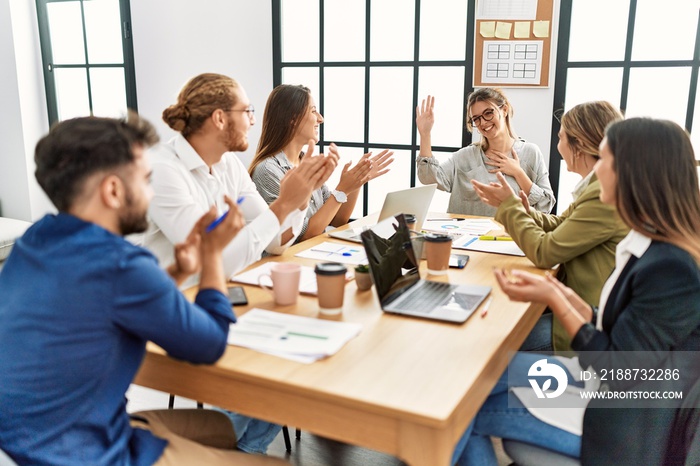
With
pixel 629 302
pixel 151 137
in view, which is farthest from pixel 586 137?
pixel 151 137

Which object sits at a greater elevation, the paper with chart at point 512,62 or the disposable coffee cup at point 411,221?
the paper with chart at point 512,62

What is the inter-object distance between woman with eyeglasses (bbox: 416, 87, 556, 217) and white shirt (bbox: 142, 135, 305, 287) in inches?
47.6

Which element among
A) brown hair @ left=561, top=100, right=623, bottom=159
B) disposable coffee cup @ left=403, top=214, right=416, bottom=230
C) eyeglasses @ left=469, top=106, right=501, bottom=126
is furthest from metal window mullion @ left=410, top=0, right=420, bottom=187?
brown hair @ left=561, top=100, right=623, bottom=159

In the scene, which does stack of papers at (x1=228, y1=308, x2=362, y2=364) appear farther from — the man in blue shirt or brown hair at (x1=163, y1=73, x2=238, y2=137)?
brown hair at (x1=163, y1=73, x2=238, y2=137)

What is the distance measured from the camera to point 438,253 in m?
1.80

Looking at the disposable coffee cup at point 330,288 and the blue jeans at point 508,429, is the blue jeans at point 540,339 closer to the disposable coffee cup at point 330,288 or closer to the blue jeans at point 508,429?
the blue jeans at point 508,429

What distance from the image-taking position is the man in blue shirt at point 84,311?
3.35ft

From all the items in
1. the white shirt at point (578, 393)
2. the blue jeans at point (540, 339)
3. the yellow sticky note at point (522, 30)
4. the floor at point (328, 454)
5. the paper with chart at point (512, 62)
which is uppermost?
the yellow sticky note at point (522, 30)

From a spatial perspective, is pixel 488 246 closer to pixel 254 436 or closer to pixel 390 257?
pixel 390 257

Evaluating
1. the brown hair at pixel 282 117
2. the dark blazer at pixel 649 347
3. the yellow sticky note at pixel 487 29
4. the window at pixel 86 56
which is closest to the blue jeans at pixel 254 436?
the dark blazer at pixel 649 347

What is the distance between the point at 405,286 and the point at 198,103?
87 centimetres

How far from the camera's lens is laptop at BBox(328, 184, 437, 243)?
2205 mm

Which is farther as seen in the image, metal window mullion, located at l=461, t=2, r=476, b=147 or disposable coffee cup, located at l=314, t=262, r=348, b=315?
metal window mullion, located at l=461, t=2, r=476, b=147

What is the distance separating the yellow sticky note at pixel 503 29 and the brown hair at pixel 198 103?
6.59 ft
